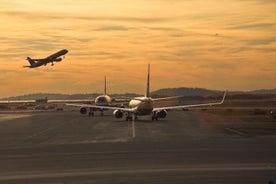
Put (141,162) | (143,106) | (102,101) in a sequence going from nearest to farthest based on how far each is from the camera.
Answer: (141,162) → (143,106) → (102,101)

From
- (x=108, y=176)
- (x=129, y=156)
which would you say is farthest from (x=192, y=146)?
(x=108, y=176)

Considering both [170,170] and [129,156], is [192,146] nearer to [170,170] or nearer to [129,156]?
[129,156]

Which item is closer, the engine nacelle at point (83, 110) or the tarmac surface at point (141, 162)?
the tarmac surface at point (141, 162)

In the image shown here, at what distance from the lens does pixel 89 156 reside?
26.2 m

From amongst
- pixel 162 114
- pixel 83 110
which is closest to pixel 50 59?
pixel 83 110

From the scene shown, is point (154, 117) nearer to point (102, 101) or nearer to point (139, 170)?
point (102, 101)

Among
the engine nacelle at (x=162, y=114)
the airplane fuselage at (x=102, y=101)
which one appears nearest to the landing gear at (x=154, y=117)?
the engine nacelle at (x=162, y=114)

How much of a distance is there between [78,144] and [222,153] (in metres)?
10.5

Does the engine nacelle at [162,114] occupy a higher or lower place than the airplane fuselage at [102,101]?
higher

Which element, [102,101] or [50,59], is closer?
[102,101]

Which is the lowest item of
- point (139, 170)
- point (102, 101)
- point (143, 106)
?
point (102, 101)

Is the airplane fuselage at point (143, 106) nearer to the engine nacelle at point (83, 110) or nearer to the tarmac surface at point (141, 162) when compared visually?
the engine nacelle at point (83, 110)

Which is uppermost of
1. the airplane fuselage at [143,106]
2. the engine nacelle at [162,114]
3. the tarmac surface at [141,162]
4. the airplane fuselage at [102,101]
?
Result: the tarmac surface at [141,162]

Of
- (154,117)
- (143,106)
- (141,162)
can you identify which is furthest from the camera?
(154,117)
